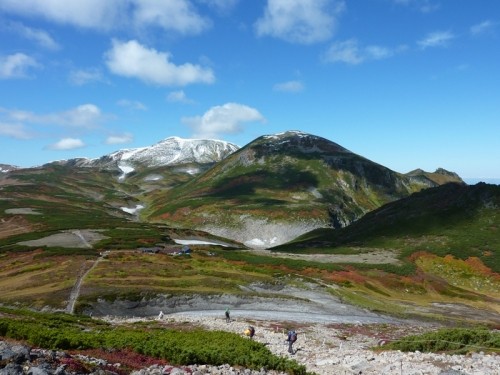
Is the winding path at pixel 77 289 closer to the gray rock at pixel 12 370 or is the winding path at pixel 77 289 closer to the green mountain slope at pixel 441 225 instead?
the gray rock at pixel 12 370

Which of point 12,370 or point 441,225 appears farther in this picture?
point 441,225

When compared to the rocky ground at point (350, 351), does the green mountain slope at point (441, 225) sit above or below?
above

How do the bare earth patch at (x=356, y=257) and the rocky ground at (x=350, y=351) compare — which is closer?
the rocky ground at (x=350, y=351)

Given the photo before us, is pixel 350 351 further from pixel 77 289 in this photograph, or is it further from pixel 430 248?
pixel 430 248

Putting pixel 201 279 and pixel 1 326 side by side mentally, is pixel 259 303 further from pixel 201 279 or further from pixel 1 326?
pixel 1 326

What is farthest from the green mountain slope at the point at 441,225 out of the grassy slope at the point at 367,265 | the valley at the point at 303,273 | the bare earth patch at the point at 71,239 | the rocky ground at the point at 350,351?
the bare earth patch at the point at 71,239

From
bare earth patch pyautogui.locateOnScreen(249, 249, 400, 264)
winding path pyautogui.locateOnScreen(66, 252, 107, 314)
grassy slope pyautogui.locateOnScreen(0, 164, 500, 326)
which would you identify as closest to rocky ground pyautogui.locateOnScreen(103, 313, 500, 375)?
winding path pyautogui.locateOnScreen(66, 252, 107, 314)

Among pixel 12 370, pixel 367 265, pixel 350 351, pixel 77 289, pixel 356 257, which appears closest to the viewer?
pixel 12 370

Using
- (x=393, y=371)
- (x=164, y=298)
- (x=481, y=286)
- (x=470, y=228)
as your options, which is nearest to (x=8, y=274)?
(x=164, y=298)

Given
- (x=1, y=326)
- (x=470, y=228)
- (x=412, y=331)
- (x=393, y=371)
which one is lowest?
(x=412, y=331)

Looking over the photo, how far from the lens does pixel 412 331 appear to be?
5506 cm

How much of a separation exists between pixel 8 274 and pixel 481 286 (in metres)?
110

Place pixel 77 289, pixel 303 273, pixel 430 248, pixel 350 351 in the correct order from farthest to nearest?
1. pixel 430 248
2. pixel 303 273
3. pixel 77 289
4. pixel 350 351

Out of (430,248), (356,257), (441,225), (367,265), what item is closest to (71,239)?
(356,257)
